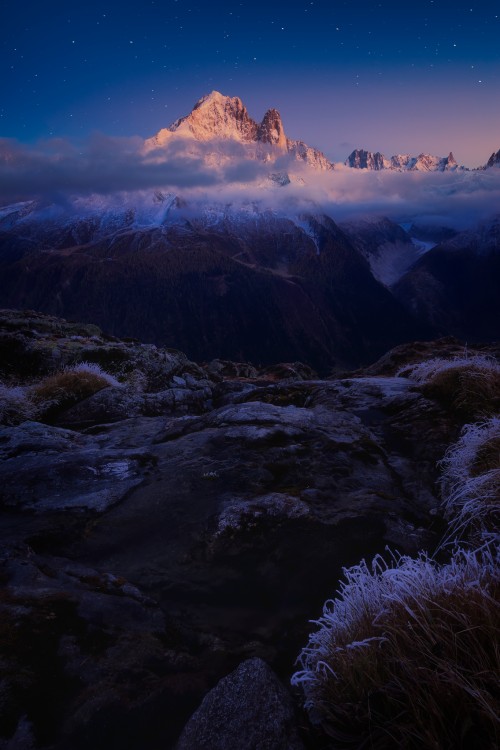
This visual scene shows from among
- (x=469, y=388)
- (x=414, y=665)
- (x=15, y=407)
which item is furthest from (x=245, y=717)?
(x=15, y=407)

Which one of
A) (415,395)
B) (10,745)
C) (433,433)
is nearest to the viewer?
(10,745)

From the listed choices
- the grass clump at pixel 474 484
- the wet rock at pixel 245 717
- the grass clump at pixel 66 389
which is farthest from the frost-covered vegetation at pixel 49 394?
the grass clump at pixel 474 484

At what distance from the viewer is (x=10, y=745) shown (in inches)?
106

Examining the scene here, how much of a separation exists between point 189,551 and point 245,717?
7.95 feet

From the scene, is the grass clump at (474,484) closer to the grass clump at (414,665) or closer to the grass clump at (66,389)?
the grass clump at (414,665)

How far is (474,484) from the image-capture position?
461 centimetres

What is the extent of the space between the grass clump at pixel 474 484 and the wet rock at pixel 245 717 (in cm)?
217

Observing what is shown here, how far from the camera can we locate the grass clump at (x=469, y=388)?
7773 millimetres

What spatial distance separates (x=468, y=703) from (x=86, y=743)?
2.55m

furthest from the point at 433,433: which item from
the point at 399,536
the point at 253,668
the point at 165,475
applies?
the point at 253,668

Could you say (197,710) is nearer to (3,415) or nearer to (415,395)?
(415,395)

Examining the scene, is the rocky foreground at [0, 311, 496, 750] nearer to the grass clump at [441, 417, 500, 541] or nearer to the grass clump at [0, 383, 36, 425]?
the grass clump at [441, 417, 500, 541]

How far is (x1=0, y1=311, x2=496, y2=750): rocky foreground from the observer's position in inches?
116

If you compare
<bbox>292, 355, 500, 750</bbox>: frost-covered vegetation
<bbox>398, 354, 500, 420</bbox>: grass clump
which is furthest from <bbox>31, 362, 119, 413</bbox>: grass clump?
<bbox>292, 355, 500, 750</bbox>: frost-covered vegetation
